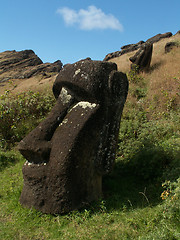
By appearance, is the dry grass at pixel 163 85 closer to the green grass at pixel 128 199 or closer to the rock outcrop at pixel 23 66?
the green grass at pixel 128 199

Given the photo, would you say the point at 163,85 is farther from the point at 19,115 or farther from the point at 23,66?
the point at 23,66

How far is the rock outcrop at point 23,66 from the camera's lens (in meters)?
23.8

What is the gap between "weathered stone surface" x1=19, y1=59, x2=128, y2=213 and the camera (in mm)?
3570

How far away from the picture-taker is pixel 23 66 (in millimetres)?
28094

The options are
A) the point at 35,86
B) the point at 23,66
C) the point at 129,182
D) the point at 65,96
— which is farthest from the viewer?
the point at 23,66

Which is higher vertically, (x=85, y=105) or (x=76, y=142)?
(x=85, y=105)

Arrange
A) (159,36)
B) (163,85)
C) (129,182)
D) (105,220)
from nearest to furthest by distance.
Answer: (105,220)
(129,182)
(163,85)
(159,36)

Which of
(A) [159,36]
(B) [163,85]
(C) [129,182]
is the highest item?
(A) [159,36]

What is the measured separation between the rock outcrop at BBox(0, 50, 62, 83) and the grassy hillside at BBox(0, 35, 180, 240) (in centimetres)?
1478

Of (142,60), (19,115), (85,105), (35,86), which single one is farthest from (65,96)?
(35,86)

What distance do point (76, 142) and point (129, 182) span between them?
6.24 ft

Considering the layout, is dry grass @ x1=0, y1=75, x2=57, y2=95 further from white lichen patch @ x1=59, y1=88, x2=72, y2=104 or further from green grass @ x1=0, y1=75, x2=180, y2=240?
white lichen patch @ x1=59, y1=88, x2=72, y2=104

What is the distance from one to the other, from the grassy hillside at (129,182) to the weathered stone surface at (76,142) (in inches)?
10.9

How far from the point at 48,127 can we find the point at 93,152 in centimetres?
89
